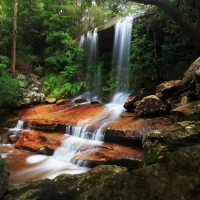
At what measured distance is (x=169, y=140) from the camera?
2.71m

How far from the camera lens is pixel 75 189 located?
7.91ft

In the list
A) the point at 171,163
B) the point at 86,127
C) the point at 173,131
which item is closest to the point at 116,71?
the point at 86,127

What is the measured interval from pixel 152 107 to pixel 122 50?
737cm

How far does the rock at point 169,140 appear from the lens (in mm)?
2498

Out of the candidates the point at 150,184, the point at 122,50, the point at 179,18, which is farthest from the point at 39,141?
the point at 122,50

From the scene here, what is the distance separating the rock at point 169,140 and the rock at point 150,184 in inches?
10.4

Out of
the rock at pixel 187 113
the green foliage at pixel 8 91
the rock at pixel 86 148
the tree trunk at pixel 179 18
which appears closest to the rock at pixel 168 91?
the tree trunk at pixel 179 18

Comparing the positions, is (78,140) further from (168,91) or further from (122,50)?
(122,50)

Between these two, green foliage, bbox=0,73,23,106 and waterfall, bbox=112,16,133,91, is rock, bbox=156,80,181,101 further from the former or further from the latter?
green foliage, bbox=0,73,23,106

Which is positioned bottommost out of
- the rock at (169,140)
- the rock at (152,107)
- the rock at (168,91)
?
the rock at (169,140)

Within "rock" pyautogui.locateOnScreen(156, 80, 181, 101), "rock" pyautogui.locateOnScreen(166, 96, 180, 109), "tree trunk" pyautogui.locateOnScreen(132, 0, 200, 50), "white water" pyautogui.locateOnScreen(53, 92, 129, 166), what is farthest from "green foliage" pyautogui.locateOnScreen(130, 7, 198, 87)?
"white water" pyautogui.locateOnScreen(53, 92, 129, 166)

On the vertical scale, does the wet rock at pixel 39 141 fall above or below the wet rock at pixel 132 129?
below

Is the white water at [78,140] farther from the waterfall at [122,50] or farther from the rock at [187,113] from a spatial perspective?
the waterfall at [122,50]

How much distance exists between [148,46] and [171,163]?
8.83m
